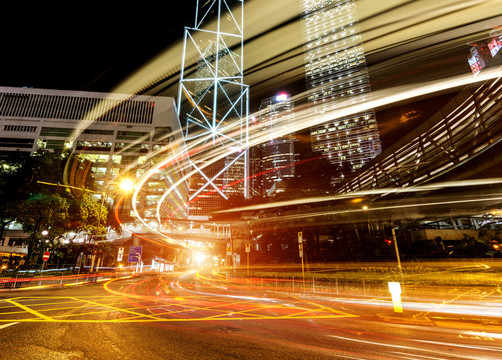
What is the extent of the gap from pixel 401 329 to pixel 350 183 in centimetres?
3719

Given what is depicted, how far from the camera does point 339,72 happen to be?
48.2 meters

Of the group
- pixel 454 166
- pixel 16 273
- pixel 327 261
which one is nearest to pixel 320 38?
pixel 454 166

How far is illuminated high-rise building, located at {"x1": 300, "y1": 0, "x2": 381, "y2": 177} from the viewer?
1806 inches

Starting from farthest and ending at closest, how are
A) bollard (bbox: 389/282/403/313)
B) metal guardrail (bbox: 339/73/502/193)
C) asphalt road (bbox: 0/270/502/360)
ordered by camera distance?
metal guardrail (bbox: 339/73/502/193) → bollard (bbox: 389/282/403/313) → asphalt road (bbox: 0/270/502/360)

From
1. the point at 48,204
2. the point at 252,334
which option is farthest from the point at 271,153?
the point at 252,334

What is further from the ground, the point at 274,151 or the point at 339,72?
the point at 274,151

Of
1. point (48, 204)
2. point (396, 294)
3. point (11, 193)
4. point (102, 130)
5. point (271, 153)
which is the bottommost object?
point (396, 294)

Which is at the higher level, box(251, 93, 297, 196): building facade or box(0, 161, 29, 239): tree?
box(251, 93, 297, 196): building facade

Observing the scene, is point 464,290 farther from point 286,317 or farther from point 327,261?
point 327,261

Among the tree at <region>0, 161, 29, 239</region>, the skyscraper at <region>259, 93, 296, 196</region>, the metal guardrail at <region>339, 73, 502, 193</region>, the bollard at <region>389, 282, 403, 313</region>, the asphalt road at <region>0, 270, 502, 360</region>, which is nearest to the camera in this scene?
the asphalt road at <region>0, 270, 502, 360</region>

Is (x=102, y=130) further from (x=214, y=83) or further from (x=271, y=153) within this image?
(x=271, y=153)

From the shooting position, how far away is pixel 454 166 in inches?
795

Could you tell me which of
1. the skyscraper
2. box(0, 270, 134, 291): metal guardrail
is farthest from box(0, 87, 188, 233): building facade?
box(0, 270, 134, 291): metal guardrail

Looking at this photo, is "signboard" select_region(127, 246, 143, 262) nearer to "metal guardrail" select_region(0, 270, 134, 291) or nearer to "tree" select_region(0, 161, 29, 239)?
"metal guardrail" select_region(0, 270, 134, 291)
